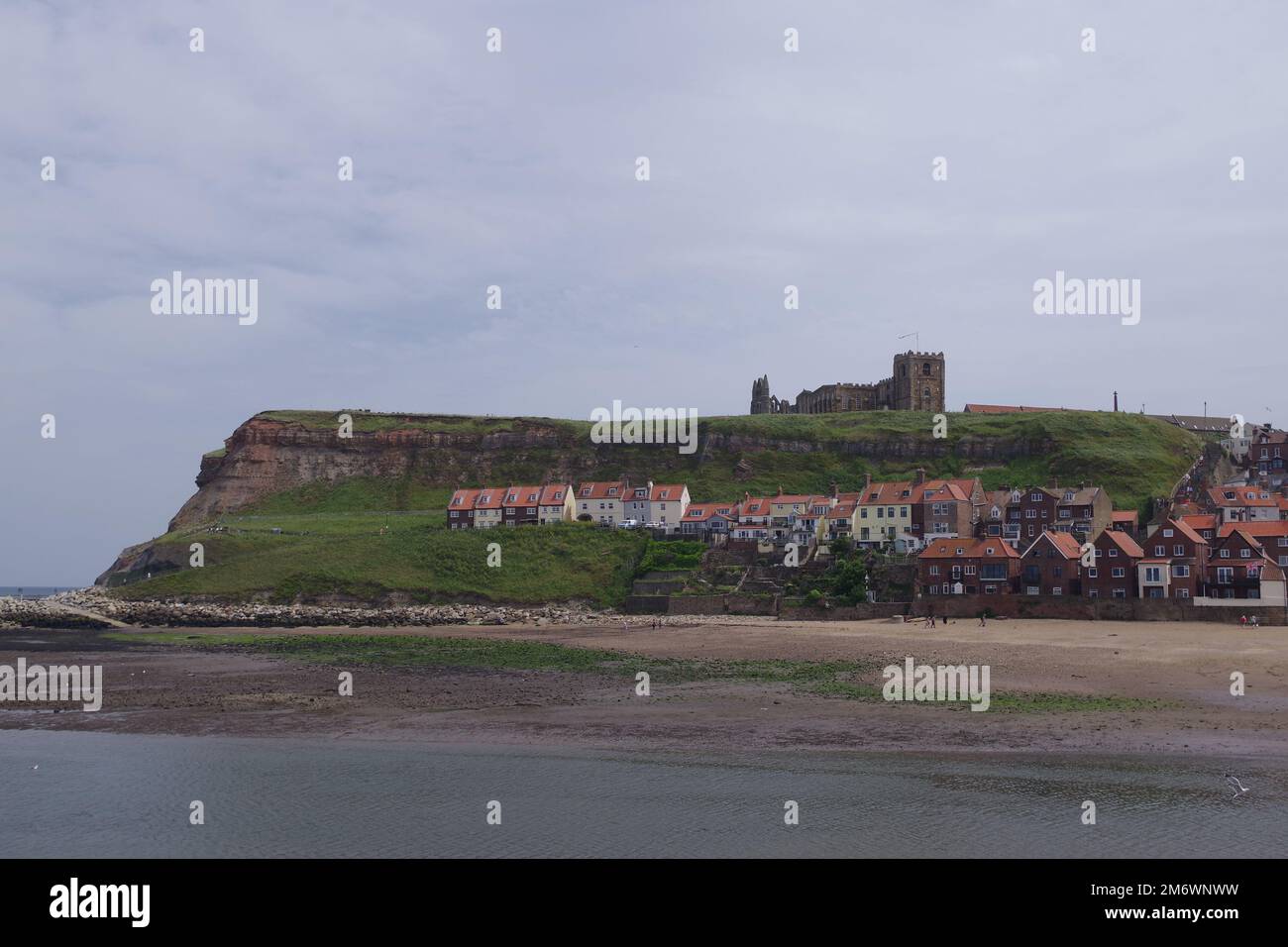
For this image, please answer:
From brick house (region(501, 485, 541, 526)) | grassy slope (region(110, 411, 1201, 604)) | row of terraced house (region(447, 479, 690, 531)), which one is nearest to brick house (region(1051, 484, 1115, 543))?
grassy slope (region(110, 411, 1201, 604))

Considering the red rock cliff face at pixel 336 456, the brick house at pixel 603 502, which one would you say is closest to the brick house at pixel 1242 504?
the brick house at pixel 603 502

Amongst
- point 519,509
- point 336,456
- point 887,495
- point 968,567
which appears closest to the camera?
point 968,567

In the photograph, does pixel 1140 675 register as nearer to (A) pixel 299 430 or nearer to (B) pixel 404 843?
(B) pixel 404 843

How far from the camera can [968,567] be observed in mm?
72875

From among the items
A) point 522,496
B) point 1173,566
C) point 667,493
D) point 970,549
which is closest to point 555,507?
point 522,496

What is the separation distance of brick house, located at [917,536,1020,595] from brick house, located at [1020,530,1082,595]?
3.09 ft

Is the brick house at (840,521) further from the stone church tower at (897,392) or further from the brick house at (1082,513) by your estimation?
the stone church tower at (897,392)

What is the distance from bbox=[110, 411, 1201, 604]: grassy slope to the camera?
89.1 meters

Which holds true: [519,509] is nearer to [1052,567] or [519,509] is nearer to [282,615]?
[282,615]

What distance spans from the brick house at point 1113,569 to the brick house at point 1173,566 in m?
0.56

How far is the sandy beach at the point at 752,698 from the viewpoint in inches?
1308

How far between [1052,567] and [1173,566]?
739 cm

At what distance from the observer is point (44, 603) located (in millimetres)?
90438
